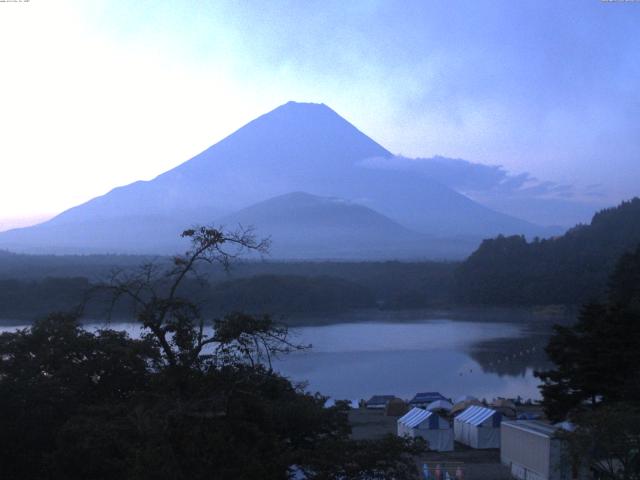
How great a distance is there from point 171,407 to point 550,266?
92.1 ft

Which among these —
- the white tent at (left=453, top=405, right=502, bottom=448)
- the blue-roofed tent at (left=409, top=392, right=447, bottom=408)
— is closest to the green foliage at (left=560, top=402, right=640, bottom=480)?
the white tent at (left=453, top=405, right=502, bottom=448)

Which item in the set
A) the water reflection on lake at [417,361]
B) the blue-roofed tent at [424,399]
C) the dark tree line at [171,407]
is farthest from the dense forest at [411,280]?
the dark tree line at [171,407]

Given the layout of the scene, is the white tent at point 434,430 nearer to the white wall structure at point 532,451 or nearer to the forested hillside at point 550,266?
the white wall structure at point 532,451

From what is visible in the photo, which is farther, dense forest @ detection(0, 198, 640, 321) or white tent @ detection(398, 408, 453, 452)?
dense forest @ detection(0, 198, 640, 321)

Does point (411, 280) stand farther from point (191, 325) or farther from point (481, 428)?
point (191, 325)

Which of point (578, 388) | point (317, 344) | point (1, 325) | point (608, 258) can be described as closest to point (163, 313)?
point (578, 388)

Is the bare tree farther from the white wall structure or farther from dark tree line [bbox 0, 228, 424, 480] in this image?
the white wall structure

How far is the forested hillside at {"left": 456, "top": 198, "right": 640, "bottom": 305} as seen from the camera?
1043 inches

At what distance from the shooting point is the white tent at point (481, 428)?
765cm

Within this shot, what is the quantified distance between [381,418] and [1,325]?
30.9ft

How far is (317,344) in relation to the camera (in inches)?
623

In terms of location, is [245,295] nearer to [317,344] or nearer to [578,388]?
[317,344]

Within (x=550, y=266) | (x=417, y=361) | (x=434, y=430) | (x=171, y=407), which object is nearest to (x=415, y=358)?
(x=417, y=361)

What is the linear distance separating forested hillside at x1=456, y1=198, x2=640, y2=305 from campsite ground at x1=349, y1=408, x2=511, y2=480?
16040mm
